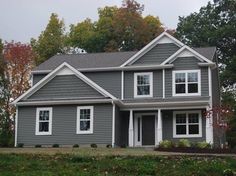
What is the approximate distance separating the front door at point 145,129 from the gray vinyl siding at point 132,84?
146 cm

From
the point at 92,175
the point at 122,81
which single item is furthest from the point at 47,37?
the point at 92,175

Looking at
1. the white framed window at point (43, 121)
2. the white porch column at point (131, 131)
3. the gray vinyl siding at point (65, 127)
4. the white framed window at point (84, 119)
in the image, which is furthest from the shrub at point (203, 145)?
the white framed window at point (43, 121)

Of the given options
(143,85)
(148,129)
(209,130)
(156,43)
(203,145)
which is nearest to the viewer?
(203,145)

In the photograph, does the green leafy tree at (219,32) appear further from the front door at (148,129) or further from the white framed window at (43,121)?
the white framed window at (43,121)

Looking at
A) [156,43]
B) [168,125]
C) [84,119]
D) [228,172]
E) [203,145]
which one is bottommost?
[228,172]

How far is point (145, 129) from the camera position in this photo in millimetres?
36406

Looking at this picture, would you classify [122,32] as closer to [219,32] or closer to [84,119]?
[219,32]

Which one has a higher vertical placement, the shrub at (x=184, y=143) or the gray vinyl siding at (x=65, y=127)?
the gray vinyl siding at (x=65, y=127)

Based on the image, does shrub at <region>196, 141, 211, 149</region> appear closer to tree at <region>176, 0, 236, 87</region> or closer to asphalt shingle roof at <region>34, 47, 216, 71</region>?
asphalt shingle roof at <region>34, 47, 216, 71</region>

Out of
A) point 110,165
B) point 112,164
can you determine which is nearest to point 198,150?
point 112,164

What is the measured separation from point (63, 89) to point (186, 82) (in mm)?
8093

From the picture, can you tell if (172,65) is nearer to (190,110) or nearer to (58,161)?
(190,110)

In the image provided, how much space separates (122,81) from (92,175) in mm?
19005

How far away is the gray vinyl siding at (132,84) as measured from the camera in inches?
1430
